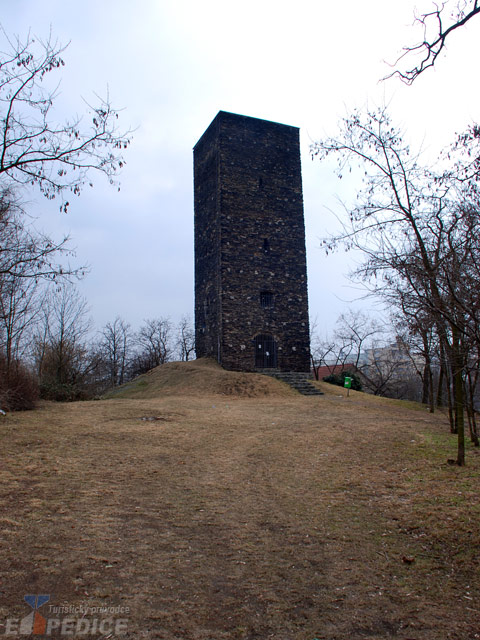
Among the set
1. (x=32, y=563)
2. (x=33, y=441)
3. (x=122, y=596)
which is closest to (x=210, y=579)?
(x=122, y=596)

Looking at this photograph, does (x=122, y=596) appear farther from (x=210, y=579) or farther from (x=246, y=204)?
(x=246, y=204)

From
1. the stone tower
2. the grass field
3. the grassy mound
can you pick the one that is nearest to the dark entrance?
the stone tower

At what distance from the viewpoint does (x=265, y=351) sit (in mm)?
20125

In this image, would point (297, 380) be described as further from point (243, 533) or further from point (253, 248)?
point (243, 533)

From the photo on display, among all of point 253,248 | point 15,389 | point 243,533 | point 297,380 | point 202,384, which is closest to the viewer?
point 243,533

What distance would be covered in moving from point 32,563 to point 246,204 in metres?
18.6

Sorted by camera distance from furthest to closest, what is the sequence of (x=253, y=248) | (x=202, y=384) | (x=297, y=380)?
1. (x=253, y=248)
2. (x=297, y=380)
3. (x=202, y=384)

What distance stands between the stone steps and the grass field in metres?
8.88

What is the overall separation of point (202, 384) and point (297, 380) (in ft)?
14.6

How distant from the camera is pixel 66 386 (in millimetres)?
16141

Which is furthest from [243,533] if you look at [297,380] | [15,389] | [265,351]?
[265,351]

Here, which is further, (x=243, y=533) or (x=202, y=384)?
(x=202, y=384)

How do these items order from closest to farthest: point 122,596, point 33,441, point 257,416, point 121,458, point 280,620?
point 280,620
point 122,596
point 121,458
point 33,441
point 257,416

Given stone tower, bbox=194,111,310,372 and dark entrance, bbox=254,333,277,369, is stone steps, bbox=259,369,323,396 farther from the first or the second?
stone tower, bbox=194,111,310,372
